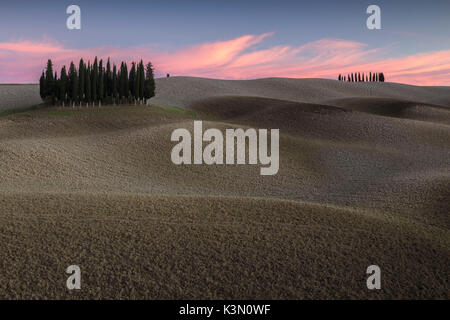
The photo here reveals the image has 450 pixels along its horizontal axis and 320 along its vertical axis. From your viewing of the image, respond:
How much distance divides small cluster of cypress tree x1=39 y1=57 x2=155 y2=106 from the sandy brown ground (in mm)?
32923

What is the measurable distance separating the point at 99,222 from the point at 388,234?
538 inches

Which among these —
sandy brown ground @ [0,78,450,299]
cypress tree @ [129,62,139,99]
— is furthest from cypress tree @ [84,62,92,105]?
sandy brown ground @ [0,78,450,299]

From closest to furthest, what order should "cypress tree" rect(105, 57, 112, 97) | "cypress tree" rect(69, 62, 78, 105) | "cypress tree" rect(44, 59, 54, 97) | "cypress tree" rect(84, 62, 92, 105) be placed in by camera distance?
"cypress tree" rect(69, 62, 78, 105) < "cypress tree" rect(84, 62, 92, 105) < "cypress tree" rect(44, 59, 54, 97) < "cypress tree" rect(105, 57, 112, 97)

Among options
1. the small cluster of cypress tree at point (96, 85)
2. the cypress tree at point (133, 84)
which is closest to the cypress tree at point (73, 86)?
the small cluster of cypress tree at point (96, 85)

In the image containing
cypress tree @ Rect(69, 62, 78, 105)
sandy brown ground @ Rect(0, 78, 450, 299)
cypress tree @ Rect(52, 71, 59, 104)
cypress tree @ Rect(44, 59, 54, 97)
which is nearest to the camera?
sandy brown ground @ Rect(0, 78, 450, 299)

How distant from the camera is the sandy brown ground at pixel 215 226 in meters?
14.0

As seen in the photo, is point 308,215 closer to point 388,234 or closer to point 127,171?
point 388,234

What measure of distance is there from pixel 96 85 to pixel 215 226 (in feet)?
205

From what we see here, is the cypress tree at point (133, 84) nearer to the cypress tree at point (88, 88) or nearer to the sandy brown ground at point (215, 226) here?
the cypress tree at point (88, 88)

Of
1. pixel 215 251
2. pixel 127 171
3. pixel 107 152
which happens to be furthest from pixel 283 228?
pixel 107 152

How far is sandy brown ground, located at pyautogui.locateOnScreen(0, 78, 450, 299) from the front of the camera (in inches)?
552

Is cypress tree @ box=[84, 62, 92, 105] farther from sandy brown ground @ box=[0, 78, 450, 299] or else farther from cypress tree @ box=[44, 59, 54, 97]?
sandy brown ground @ box=[0, 78, 450, 299]

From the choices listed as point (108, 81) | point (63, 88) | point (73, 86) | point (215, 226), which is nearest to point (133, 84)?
point (108, 81)

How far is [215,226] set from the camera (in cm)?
1820
